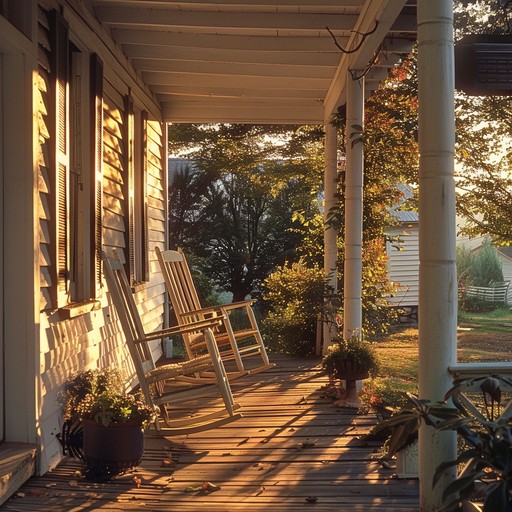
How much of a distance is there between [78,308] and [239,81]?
330cm

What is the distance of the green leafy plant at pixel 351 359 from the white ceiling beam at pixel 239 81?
2442 millimetres

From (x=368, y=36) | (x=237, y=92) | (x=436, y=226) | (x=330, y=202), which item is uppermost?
(x=237, y=92)

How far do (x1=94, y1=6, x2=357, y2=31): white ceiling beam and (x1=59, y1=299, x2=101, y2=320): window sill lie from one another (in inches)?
71.2

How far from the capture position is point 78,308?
4.39m

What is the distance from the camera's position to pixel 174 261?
22.1 ft

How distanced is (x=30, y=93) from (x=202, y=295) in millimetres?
11629

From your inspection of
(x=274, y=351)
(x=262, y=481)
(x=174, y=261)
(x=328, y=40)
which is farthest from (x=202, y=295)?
(x=262, y=481)

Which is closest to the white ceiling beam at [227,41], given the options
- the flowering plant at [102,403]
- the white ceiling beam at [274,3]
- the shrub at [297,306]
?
the white ceiling beam at [274,3]

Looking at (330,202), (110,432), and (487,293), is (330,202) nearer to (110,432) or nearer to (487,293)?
(110,432)

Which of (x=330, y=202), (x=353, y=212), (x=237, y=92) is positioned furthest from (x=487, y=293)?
(x=353, y=212)

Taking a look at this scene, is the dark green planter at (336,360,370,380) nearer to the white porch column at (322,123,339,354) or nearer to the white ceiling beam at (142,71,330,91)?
the white porch column at (322,123,339,354)

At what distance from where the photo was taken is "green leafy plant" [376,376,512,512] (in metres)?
2.36

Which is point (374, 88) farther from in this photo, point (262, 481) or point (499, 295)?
point (499, 295)

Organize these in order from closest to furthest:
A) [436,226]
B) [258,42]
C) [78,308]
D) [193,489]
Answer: [436,226], [193,489], [78,308], [258,42]
